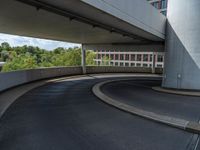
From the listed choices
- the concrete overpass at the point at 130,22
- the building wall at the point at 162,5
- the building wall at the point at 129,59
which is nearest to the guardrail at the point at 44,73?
the concrete overpass at the point at 130,22

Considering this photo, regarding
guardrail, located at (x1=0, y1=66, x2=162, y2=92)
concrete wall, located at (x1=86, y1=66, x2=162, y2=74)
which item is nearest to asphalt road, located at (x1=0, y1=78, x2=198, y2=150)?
guardrail, located at (x1=0, y1=66, x2=162, y2=92)

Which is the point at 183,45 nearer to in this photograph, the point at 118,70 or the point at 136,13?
the point at 136,13

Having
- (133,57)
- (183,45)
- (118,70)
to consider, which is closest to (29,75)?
(183,45)

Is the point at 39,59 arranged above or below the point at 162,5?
below

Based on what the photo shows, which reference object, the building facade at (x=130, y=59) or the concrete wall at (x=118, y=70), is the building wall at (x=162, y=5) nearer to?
the building facade at (x=130, y=59)

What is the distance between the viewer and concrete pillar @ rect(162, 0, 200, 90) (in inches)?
396

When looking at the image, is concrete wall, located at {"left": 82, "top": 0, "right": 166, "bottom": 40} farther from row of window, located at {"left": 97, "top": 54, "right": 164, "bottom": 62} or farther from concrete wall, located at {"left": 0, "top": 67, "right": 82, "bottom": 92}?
row of window, located at {"left": 97, "top": 54, "right": 164, "bottom": 62}

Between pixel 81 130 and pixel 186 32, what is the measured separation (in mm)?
9934

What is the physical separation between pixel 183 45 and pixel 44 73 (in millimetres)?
11729

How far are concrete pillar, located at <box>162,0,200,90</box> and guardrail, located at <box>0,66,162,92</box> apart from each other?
10549 mm

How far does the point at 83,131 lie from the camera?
4.29 metres

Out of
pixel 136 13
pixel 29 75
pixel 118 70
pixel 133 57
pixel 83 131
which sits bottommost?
pixel 83 131

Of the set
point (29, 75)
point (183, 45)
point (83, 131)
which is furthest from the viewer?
point (29, 75)

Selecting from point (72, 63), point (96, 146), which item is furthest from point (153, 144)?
point (72, 63)
